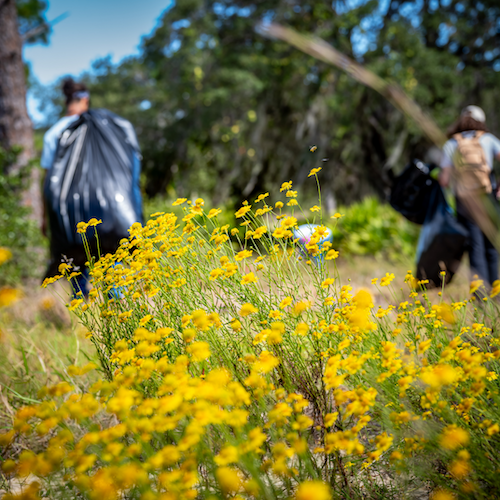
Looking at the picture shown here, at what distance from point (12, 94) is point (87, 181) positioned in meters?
2.83

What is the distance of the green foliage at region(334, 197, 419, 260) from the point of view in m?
6.20

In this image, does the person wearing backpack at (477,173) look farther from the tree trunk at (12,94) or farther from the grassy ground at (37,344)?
the tree trunk at (12,94)

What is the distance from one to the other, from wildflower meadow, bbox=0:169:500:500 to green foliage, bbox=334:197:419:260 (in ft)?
15.7

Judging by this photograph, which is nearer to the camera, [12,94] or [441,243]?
[441,243]

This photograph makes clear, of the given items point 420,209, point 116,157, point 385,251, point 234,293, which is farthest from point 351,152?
point 234,293

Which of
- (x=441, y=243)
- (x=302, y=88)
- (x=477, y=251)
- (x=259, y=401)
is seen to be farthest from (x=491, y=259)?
(x=302, y=88)

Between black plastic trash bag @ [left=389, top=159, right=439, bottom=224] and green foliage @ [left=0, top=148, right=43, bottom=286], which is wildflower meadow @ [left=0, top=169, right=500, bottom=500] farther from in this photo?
green foliage @ [left=0, top=148, right=43, bottom=286]

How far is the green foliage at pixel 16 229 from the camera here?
424 cm

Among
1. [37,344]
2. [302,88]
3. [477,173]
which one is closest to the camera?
[37,344]

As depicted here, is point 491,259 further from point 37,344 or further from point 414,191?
point 37,344

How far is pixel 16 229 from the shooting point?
14.3 feet

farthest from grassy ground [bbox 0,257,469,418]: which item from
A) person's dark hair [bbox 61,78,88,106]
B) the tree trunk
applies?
the tree trunk

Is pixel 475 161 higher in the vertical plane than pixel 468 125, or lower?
lower

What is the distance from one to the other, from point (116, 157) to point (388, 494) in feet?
8.13
